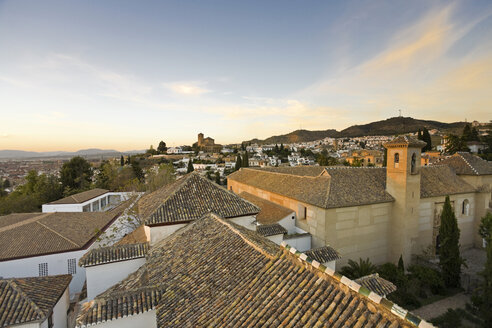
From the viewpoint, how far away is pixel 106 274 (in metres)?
7.95

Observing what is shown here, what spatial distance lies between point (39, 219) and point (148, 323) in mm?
15313

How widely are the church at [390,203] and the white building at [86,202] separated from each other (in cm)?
1867

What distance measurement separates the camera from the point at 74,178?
34531mm

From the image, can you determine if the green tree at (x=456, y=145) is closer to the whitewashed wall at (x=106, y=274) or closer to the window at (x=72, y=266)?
the whitewashed wall at (x=106, y=274)

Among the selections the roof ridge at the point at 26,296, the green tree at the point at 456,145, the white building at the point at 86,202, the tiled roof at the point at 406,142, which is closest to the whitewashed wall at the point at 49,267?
the roof ridge at the point at 26,296

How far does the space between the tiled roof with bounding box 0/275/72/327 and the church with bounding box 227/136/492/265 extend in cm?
1297

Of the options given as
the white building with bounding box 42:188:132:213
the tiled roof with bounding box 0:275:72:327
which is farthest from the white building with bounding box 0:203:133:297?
the white building with bounding box 42:188:132:213

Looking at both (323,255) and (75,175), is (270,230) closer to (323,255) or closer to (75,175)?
(323,255)

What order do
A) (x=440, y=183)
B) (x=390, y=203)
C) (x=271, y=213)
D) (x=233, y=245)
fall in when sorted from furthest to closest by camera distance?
(x=440, y=183) < (x=271, y=213) < (x=390, y=203) < (x=233, y=245)

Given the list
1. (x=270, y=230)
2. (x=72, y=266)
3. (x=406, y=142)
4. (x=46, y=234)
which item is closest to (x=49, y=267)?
(x=72, y=266)

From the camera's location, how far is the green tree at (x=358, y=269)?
13.2m

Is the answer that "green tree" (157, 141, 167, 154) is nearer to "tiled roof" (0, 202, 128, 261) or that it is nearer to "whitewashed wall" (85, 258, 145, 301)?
"tiled roof" (0, 202, 128, 261)

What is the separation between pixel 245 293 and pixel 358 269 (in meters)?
11.7

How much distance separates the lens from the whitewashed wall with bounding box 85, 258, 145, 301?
7.86 metres
